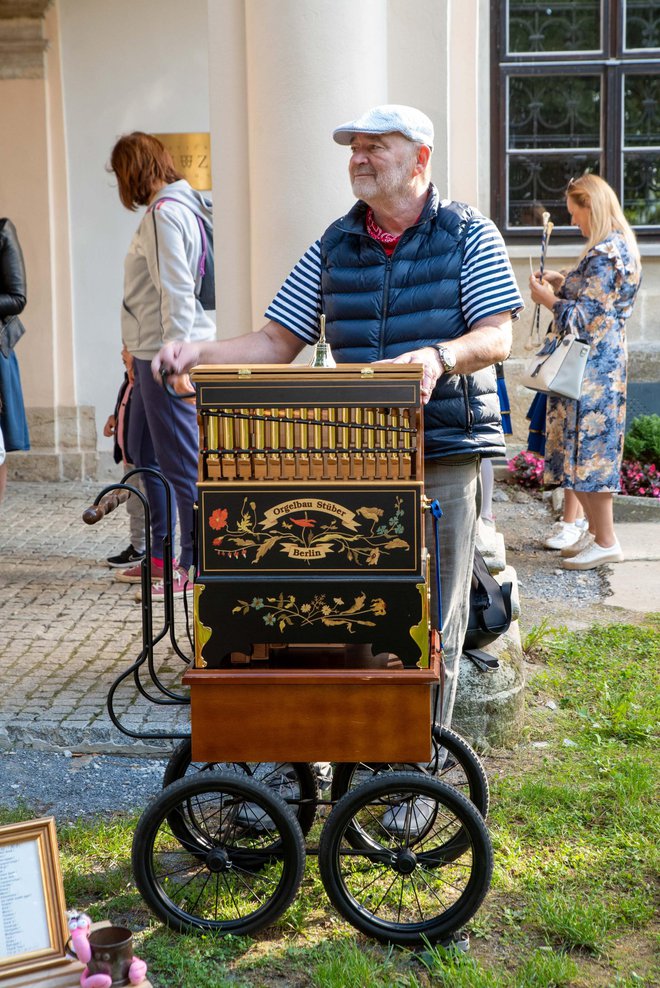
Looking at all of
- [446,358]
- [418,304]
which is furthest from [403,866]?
[418,304]

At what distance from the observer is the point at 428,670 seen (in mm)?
2889

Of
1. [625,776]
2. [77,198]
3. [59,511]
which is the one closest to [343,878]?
[625,776]

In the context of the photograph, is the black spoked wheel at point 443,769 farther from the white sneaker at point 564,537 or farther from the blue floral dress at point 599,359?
the white sneaker at point 564,537

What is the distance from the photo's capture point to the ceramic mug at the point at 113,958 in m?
2.59

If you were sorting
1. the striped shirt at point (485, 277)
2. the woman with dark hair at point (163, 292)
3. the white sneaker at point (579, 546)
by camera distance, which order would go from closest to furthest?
the striped shirt at point (485, 277), the woman with dark hair at point (163, 292), the white sneaker at point (579, 546)

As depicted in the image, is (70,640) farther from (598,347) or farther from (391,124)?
(598,347)

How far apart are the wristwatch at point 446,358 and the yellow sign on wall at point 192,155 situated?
21.3ft

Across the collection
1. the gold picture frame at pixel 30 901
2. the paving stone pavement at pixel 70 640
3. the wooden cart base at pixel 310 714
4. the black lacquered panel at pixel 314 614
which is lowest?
the paving stone pavement at pixel 70 640

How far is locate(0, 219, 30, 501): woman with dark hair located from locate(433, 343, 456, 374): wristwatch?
4.00 m

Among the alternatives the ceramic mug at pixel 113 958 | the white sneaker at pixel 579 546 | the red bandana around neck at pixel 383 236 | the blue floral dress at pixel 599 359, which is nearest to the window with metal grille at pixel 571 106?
the blue floral dress at pixel 599 359

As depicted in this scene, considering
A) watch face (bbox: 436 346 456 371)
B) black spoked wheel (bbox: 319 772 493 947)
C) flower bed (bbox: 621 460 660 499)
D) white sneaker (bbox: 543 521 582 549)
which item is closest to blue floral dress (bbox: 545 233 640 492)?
white sneaker (bbox: 543 521 582 549)

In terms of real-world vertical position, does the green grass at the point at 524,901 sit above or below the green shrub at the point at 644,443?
below

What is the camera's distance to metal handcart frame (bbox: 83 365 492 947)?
2.78 metres

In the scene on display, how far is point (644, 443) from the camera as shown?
870 centimetres
